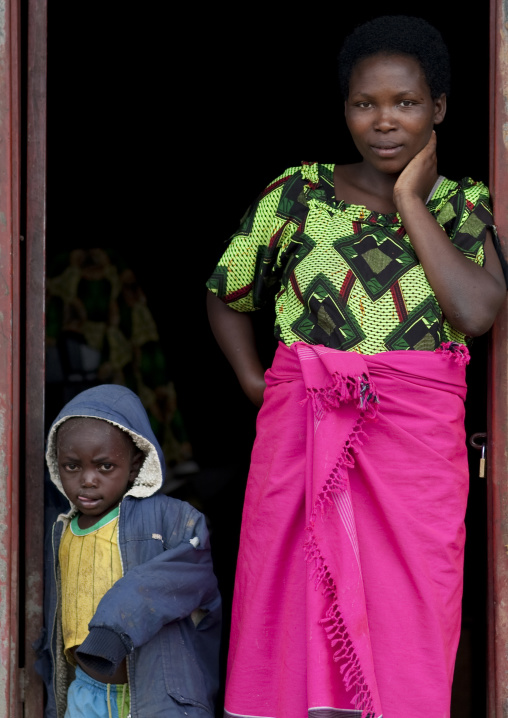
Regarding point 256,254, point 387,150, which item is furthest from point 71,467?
point 387,150

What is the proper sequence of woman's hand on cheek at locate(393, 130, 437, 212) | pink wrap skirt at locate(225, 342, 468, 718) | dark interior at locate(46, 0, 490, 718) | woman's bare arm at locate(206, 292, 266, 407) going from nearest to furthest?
pink wrap skirt at locate(225, 342, 468, 718)
woman's hand on cheek at locate(393, 130, 437, 212)
woman's bare arm at locate(206, 292, 266, 407)
dark interior at locate(46, 0, 490, 718)

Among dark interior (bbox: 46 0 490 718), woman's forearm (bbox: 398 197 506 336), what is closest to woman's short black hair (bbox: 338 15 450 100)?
woman's forearm (bbox: 398 197 506 336)

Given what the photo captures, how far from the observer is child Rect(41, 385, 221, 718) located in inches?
96.4

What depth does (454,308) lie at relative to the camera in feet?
7.75

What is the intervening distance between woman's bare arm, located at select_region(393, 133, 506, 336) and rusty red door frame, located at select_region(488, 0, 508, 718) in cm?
13

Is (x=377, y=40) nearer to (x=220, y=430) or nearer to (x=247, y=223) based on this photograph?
(x=247, y=223)

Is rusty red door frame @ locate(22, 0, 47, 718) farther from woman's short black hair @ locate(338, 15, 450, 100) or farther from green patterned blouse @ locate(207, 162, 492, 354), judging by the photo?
woman's short black hair @ locate(338, 15, 450, 100)

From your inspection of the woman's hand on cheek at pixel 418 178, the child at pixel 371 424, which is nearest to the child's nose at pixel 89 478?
the child at pixel 371 424

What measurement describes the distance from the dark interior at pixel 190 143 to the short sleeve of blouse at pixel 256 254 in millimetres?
1680

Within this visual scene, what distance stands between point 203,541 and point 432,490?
2.08 feet

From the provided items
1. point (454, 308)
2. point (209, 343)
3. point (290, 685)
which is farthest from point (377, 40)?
Result: point (209, 343)

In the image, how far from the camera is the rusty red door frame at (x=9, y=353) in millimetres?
2467

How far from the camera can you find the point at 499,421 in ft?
8.13

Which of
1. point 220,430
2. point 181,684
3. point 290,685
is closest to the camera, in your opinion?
point 290,685
